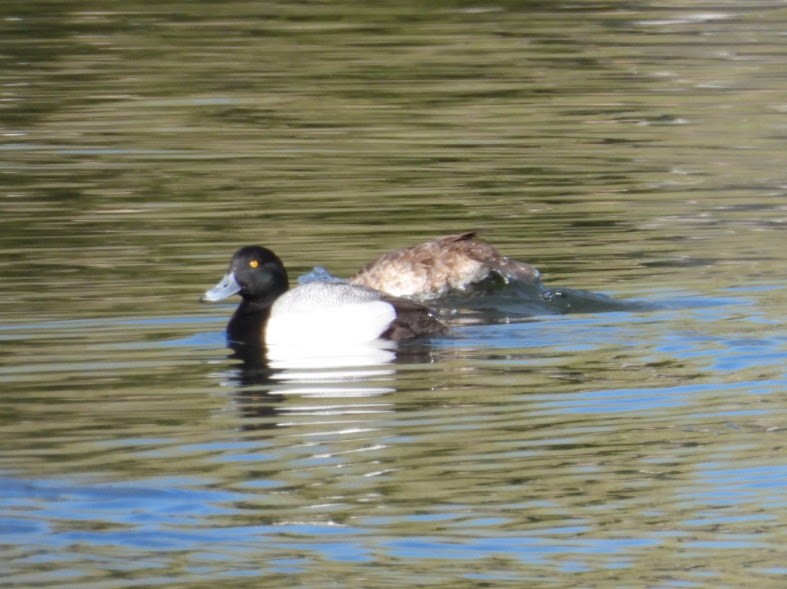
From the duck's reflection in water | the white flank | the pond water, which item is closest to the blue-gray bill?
the pond water

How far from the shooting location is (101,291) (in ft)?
41.7

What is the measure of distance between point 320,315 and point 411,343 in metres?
0.70

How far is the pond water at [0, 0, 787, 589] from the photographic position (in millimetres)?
7574

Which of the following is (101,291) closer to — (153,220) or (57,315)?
(57,315)

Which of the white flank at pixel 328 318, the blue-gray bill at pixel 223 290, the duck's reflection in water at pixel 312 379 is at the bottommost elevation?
the duck's reflection in water at pixel 312 379

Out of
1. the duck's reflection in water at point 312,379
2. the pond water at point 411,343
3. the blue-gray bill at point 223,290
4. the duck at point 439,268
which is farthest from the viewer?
the duck at point 439,268

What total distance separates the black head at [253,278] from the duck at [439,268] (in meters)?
0.61

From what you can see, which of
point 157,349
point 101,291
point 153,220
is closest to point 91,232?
point 153,220

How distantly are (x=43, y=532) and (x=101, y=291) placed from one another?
528 cm

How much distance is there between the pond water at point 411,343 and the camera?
757cm

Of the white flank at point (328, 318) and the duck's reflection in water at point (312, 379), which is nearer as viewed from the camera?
the duck's reflection in water at point (312, 379)

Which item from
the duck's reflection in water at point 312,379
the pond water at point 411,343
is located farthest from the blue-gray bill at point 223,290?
the duck's reflection in water at point 312,379

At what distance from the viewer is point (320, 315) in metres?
12.0

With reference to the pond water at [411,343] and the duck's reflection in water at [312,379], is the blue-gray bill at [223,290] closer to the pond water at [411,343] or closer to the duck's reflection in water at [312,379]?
the pond water at [411,343]
